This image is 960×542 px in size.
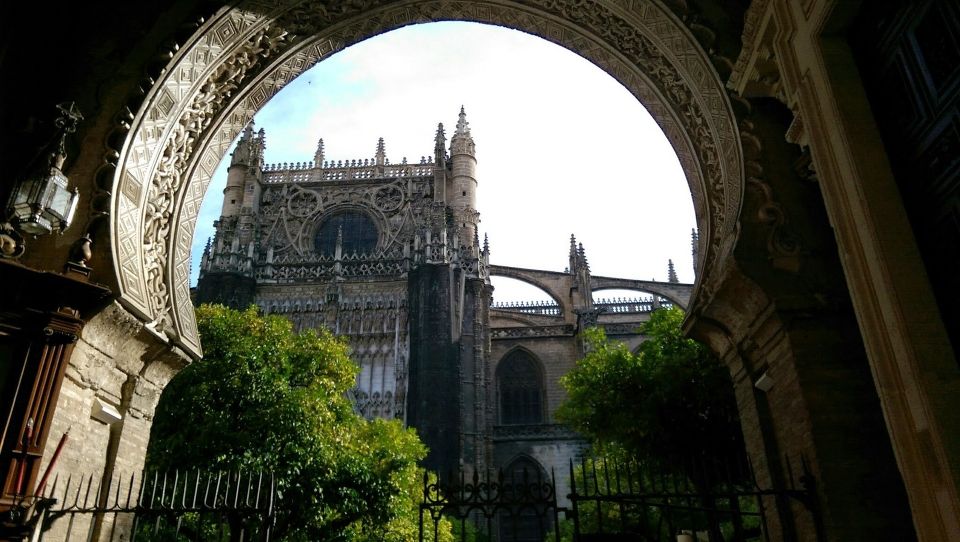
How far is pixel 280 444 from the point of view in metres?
14.4

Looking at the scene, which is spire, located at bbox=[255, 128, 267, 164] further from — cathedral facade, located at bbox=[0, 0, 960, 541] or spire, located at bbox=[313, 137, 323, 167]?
cathedral facade, located at bbox=[0, 0, 960, 541]

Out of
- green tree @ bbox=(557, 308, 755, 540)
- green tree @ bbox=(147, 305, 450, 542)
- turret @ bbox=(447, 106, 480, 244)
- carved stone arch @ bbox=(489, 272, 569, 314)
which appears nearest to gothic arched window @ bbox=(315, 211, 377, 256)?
turret @ bbox=(447, 106, 480, 244)

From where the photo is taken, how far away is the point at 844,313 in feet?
18.9

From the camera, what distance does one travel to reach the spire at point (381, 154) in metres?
43.6

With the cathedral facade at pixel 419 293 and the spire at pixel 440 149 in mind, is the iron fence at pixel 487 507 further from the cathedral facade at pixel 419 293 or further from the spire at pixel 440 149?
the spire at pixel 440 149

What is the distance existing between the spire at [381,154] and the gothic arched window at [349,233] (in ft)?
14.1

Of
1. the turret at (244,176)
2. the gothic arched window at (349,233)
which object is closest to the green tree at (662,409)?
the gothic arched window at (349,233)

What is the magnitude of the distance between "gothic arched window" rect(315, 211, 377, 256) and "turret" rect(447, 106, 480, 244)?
15.8 ft

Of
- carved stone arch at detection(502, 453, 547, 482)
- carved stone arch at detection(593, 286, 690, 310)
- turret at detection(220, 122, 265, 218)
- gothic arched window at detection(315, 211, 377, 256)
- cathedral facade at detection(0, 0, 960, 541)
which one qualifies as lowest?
cathedral facade at detection(0, 0, 960, 541)

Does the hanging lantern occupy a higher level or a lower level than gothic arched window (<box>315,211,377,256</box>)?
lower

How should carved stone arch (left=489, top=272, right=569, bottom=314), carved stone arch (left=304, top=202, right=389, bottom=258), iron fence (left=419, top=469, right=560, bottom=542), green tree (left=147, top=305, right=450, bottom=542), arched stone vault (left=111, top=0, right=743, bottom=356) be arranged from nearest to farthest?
iron fence (left=419, top=469, right=560, bottom=542)
arched stone vault (left=111, top=0, right=743, bottom=356)
green tree (left=147, top=305, right=450, bottom=542)
carved stone arch (left=304, top=202, right=389, bottom=258)
carved stone arch (left=489, top=272, right=569, bottom=314)

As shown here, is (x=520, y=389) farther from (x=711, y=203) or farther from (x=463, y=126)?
(x=711, y=203)

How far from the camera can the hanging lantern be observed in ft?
19.5

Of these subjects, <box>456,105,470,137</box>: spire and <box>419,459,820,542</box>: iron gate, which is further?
<box>456,105,470,137</box>: spire
